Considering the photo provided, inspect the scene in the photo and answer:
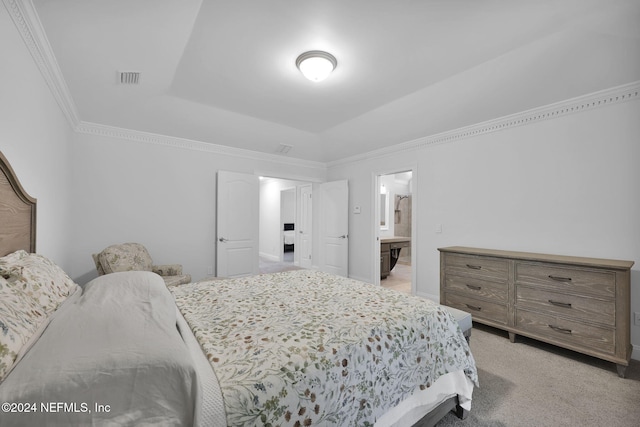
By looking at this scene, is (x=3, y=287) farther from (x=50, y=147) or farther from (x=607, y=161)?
(x=607, y=161)

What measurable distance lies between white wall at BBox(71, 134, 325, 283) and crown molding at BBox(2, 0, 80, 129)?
89cm

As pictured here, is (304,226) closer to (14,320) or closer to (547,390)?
(547,390)

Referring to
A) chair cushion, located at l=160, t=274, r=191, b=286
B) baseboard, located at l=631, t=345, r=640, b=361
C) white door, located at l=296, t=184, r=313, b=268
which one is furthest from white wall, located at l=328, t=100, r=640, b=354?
A: chair cushion, located at l=160, t=274, r=191, b=286

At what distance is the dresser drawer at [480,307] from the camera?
293 cm

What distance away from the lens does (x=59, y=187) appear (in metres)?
2.95

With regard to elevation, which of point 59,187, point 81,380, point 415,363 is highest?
point 59,187

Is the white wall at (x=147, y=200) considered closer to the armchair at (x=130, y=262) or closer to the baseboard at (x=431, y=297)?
the armchair at (x=130, y=262)

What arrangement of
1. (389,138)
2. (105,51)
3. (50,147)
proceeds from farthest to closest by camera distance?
(389,138), (50,147), (105,51)

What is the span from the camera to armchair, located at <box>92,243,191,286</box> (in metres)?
3.22

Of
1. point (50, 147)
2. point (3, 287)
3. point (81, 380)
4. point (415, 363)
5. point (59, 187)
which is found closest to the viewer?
point (81, 380)

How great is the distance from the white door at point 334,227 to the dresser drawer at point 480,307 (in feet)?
7.73

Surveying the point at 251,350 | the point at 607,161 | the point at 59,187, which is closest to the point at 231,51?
the point at 59,187

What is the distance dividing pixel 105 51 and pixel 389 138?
141 inches

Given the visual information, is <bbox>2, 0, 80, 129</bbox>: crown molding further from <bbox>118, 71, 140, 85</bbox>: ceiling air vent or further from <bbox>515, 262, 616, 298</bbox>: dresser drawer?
<bbox>515, 262, 616, 298</bbox>: dresser drawer
